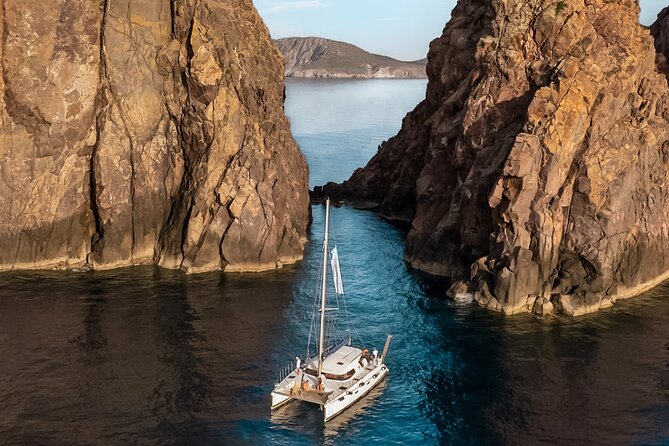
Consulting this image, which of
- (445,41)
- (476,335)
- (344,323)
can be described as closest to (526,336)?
(476,335)

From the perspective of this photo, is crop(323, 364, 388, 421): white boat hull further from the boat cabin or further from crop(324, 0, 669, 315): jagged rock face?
crop(324, 0, 669, 315): jagged rock face

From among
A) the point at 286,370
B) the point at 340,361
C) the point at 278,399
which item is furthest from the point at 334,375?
the point at 286,370

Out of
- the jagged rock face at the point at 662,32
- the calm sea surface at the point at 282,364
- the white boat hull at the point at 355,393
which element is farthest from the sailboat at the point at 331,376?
the jagged rock face at the point at 662,32

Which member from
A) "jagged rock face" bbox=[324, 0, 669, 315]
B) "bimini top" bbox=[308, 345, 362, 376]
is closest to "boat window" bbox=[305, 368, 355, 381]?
"bimini top" bbox=[308, 345, 362, 376]

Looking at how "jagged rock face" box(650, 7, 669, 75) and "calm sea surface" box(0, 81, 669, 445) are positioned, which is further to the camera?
"jagged rock face" box(650, 7, 669, 75)

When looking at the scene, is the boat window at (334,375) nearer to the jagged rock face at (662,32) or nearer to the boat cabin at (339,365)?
the boat cabin at (339,365)

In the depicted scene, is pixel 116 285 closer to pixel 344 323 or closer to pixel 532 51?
pixel 344 323
